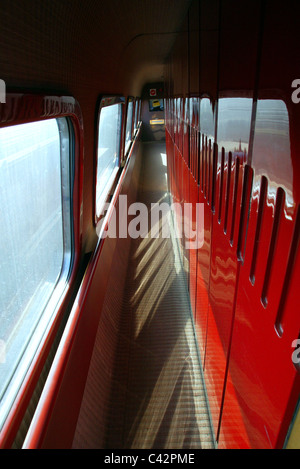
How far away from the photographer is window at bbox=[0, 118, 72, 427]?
4.84ft

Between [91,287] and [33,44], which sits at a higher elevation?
[33,44]

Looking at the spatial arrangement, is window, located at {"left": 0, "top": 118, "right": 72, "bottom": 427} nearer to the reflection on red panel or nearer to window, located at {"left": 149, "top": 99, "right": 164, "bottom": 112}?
the reflection on red panel

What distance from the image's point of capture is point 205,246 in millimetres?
2658

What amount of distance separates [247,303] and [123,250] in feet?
10.6

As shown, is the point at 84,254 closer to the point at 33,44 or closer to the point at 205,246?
the point at 205,246

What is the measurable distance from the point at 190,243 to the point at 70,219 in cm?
160

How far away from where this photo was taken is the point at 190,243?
11.7 feet

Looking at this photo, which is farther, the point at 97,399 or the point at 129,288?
the point at 129,288

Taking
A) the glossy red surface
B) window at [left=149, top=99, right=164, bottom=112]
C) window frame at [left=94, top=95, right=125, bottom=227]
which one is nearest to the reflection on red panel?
the glossy red surface

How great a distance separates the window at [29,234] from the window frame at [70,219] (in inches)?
0.9

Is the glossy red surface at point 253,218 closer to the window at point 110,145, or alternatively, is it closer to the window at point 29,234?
the window at point 29,234

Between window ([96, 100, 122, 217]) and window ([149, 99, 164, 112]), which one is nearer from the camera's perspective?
window ([96, 100, 122, 217])

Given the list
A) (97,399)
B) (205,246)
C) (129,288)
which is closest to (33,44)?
(205,246)

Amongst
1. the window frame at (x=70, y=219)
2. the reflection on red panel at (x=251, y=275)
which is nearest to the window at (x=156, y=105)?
the reflection on red panel at (x=251, y=275)
